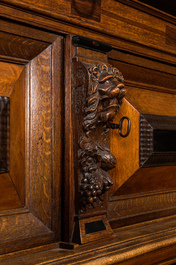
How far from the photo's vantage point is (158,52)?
1.43m

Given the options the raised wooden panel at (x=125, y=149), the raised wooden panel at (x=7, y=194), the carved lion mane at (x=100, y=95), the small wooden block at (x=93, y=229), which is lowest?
the small wooden block at (x=93, y=229)

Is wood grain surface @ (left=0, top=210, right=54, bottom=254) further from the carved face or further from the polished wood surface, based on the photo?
the carved face

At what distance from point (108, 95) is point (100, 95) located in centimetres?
3

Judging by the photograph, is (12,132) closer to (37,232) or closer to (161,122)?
(37,232)

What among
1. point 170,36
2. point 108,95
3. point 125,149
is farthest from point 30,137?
point 170,36

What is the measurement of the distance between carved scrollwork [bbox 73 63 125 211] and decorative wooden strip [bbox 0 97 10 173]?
245mm

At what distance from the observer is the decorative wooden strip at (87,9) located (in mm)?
1119

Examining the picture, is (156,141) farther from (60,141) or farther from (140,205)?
(60,141)

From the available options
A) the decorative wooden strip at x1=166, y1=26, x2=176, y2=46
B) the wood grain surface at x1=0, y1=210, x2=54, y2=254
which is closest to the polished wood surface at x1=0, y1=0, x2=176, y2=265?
the wood grain surface at x1=0, y1=210, x2=54, y2=254

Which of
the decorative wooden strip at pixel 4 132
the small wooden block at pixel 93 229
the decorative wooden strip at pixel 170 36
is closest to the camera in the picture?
the decorative wooden strip at pixel 4 132

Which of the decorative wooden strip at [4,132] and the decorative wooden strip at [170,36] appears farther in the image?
the decorative wooden strip at [170,36]

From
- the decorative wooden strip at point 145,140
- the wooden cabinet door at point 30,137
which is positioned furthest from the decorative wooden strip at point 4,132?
the decorative wooden strip at point 145,140

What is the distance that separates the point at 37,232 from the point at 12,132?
0.32 m

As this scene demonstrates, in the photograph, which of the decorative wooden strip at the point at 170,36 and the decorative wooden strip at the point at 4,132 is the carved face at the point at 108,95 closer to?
the decorative wooden strip at the point at 4,132
